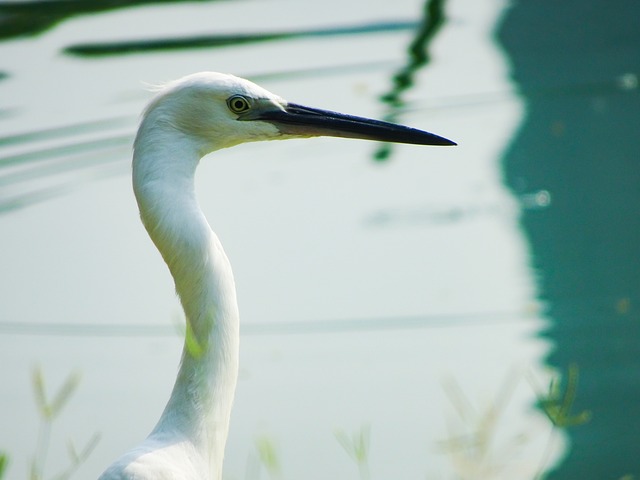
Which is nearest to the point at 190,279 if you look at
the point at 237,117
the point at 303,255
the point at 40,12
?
the point at 237,117

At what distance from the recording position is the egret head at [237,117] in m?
2.66

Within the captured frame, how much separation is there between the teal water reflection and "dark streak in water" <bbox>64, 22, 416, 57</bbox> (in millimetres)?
899

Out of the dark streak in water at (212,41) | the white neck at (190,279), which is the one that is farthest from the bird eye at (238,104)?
the dark streak in water at (212,41)

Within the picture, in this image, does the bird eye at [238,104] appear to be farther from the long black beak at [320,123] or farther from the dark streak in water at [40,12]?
the dark streak in water at [40,12]

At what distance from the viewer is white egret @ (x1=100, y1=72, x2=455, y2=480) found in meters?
2.54

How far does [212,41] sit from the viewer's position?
699 cm

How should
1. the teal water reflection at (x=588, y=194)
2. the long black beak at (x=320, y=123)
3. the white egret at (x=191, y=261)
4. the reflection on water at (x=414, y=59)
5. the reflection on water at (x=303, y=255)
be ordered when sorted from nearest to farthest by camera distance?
the white egret at (x=191, y=261)
the long black beak at (x=320, y=123)
the teal water reflection at (x=588, y=194)
the reflection on water at (x=303, y=255)
the reflection on water at (x=414, y=59)

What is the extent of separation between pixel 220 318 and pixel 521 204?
334 cm

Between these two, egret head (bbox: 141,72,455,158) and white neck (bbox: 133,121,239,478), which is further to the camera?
egret head (bbox: 141,72,455,158)

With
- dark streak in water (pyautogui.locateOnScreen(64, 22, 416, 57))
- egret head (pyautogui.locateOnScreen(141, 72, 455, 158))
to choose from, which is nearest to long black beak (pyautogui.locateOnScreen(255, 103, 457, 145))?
egret head (pyautogui.locateOnScreen(141, 72, 455, 158))

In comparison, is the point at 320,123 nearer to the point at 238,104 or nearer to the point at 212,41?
the point at 238,104

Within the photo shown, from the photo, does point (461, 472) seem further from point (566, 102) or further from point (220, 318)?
point (566, 102)

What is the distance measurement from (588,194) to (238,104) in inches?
135

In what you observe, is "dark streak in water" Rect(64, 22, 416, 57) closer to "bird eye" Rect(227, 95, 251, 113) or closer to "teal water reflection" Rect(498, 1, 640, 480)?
"teal water reflection" Rect(498, 1, 640, 480)
